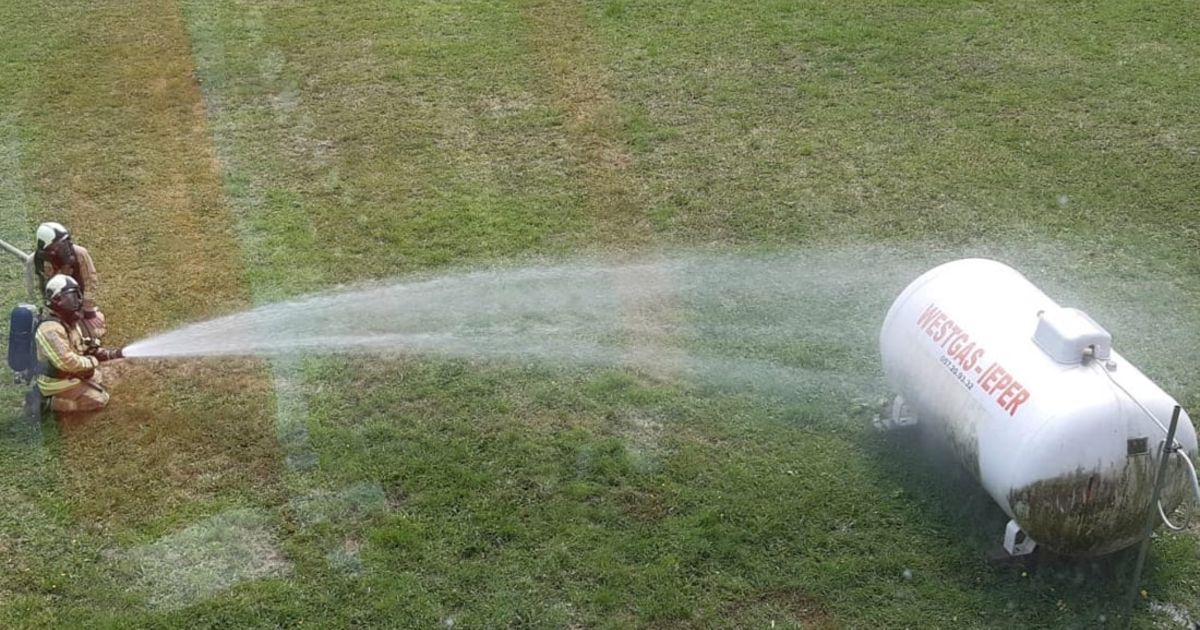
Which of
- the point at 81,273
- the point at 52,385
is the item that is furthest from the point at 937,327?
the point at 81,273

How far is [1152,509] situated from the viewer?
7.57 meters

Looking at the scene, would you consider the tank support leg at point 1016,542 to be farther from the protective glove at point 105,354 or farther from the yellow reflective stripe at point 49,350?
the yellow reflective stripe at point 49,350

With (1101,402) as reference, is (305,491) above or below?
below

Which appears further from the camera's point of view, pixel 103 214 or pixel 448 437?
pixel 103 214

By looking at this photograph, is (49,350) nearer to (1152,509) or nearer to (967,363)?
(967,363)

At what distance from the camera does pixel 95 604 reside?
26.1 ft

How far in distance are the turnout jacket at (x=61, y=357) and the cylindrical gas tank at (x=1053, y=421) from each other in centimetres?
666

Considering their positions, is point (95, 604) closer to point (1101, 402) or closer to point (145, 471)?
point (145, 471)

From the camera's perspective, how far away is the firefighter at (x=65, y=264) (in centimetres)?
1000

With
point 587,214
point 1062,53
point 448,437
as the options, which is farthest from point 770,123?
point 448,437

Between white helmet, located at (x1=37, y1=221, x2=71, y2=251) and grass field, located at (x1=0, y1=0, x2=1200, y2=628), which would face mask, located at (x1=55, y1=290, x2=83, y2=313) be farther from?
grass field, located at (x1=0, y1=0, x2=1200, y2=628)

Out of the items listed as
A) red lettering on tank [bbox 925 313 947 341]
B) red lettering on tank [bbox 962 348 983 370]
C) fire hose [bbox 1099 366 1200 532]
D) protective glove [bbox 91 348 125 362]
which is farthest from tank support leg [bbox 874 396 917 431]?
protective glove [bbox 91 348 125 362]

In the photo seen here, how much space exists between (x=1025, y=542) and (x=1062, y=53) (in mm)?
10227

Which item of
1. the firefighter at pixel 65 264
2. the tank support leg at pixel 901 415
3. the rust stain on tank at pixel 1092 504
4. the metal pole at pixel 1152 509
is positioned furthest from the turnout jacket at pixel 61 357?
the metal pole at pixel 1152 509
